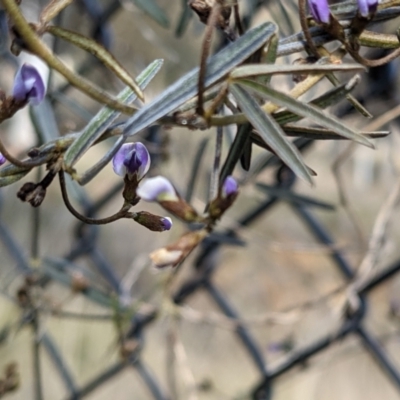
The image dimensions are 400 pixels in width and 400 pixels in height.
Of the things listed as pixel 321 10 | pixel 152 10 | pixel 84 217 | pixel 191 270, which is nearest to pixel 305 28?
pixel 321 10

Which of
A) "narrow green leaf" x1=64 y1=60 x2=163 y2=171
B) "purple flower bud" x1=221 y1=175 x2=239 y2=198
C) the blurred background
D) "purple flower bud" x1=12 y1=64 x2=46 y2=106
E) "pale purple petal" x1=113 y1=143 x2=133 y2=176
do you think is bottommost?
the blurred background

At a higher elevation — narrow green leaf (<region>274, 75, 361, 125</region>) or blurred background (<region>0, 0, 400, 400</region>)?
narrow green leaf (<region>274, 75, 361, 125</region>)

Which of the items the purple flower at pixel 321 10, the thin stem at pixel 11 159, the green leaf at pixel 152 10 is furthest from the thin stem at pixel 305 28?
the green leaf at pixel 152 10

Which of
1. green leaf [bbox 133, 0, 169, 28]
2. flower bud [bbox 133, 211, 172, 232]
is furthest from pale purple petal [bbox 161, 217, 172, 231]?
green leaf [bbox 133, 0, 169, 28]

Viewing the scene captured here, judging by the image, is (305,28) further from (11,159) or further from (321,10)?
(11,159)

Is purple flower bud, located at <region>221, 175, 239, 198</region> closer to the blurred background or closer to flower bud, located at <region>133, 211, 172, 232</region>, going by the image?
flower bud, located at <region>133, 211, 172, 232</region>

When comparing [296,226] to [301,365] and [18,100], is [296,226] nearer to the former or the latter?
[301,365]

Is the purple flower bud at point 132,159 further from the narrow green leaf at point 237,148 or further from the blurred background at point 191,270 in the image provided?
the blurred background at point 191,270
